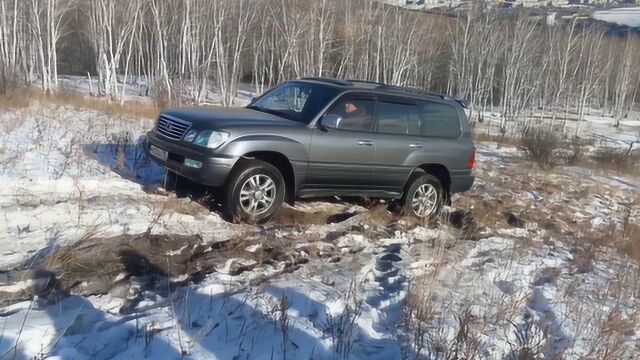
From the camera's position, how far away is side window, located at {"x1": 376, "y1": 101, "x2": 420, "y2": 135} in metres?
7.58

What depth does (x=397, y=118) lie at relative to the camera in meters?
7.73

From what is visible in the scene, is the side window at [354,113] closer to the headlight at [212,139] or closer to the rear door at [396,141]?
the rear door at [396,141]

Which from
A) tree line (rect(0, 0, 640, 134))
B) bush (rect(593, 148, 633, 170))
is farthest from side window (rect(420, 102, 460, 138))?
tree line (rect(0, 0, 640, 134))

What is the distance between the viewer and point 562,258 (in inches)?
282

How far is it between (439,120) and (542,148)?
397 inches

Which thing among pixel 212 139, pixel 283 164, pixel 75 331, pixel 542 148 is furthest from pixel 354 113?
pixel 542 148

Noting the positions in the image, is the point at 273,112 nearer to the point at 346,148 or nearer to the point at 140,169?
the point at 346,148

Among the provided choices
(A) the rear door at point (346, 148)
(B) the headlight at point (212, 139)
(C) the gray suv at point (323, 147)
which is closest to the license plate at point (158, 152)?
(C) the gray suv at point (323, 147)

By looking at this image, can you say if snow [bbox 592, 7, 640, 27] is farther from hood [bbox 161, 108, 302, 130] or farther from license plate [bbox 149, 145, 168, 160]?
license plate [bbox 149, 145, 168, 160]

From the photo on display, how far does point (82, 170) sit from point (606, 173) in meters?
15.7

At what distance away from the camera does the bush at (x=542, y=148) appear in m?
16.9

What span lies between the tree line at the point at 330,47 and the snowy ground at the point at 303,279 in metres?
29.2

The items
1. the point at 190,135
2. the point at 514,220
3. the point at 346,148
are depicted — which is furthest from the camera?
the point at 514,220

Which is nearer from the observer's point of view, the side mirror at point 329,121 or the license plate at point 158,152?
the license plate at point 158,152
